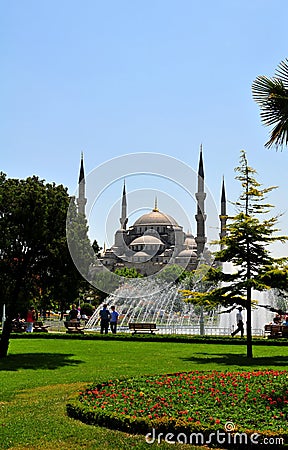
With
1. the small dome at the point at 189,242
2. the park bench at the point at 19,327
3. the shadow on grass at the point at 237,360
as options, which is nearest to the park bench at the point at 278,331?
the shadow on grass at the point at 237,360

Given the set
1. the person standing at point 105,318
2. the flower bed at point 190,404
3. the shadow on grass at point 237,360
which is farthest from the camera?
the person standing at point 105,318

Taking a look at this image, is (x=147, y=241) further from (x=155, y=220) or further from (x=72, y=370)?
(x=72, y=370)

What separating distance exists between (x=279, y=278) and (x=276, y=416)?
26.9 ft

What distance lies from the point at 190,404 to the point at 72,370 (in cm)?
471

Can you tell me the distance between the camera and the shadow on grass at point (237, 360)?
1305 cm

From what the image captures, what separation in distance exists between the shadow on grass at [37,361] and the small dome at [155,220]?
277 ft

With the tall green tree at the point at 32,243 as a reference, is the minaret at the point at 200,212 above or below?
above

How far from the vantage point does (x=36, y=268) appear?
14578mm

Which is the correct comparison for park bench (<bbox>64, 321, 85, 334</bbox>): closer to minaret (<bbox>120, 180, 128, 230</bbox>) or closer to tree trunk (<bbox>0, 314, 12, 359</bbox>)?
tree trunk (<bbox>0, 314, 12, 359</bbox>)

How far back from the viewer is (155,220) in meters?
100

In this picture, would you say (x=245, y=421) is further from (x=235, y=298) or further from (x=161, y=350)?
(x=161, y=350)

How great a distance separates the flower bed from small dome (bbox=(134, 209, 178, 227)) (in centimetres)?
8934

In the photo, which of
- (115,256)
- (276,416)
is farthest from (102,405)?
(115,256)

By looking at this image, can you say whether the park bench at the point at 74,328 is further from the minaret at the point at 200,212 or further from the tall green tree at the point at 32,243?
the minaret at the point at 200,212
